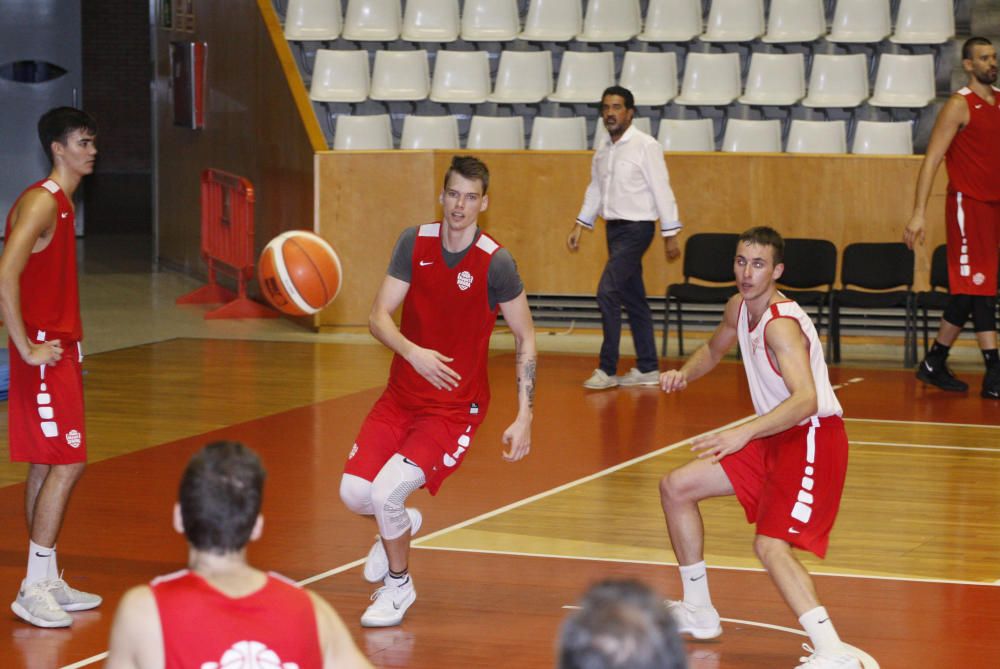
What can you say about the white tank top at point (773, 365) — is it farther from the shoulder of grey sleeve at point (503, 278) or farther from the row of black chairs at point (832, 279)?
the row of black chairs at point (832, 279)

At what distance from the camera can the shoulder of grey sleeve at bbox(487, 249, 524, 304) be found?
232 inches

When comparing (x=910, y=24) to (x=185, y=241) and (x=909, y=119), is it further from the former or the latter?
(x=185, y=241)

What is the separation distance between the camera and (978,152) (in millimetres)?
10273

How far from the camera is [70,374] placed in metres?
5.79

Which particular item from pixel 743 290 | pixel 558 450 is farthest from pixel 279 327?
pixel 743 290

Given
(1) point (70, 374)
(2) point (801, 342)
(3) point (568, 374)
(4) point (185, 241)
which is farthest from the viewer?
(4) point (185, 241)

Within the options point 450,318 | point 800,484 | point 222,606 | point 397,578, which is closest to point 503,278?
point 450,318

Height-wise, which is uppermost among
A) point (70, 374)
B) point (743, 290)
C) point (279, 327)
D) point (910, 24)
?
point (910, 24)

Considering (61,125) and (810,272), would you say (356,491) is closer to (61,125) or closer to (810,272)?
(61,125)

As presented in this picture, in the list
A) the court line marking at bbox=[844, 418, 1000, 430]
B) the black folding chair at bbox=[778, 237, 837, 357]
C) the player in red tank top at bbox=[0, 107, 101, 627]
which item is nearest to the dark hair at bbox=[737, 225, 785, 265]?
the player in red tank top at bbox=[0, 107, 101, 627]

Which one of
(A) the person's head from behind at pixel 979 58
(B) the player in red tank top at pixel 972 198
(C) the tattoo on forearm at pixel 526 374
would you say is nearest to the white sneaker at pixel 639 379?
(B) the player in red tank top at pixel 972 198

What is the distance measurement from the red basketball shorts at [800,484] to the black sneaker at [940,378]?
5.67 metres

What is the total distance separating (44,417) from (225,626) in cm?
309

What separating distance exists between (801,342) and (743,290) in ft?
0.95
